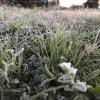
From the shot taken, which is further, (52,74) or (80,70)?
(80,70)

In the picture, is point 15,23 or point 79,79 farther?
point 15,23

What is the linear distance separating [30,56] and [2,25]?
1041 millimetres

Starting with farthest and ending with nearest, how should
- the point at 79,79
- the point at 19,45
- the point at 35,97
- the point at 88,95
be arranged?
the point at 19,45 < the point at 79,79 < the point at 88,95 < the point at 35,97

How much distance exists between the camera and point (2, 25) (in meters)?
3.75

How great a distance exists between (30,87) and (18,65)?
29 centimetres

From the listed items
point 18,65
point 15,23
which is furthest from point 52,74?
point 15,23

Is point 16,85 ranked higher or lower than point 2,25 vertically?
lower

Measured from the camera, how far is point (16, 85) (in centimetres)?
238

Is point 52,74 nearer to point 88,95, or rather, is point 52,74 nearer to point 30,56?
point 88,95

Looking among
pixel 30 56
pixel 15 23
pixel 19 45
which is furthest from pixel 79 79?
pixel 15 23

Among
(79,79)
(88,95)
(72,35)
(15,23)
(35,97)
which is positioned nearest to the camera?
(35,97)

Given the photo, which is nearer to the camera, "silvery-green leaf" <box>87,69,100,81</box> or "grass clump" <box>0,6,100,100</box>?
"grass clump" <box>0,6,100,100</box>

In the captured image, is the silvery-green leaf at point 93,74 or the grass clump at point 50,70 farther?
the silvery-green leaf at point 93,74

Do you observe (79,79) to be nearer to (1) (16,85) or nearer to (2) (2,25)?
(1) (16,85)
